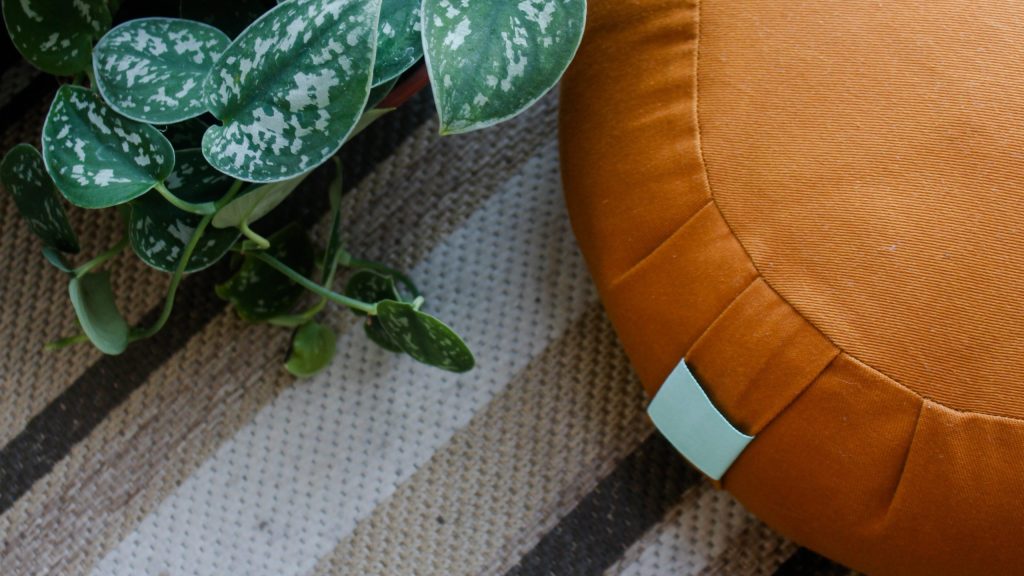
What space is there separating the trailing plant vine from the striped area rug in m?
0.15

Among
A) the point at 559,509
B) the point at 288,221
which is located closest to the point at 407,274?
the point at 288,221

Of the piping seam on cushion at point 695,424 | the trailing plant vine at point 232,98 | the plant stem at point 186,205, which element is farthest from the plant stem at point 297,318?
the piping seam on cushion at point 695,424

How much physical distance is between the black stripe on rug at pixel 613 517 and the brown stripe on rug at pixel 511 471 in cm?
1

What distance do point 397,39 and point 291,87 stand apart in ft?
0.27

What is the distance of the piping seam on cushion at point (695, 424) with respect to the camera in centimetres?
73

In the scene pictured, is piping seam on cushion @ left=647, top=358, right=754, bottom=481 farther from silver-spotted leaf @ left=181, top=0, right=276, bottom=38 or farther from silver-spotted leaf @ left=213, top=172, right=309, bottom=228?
silver-spotted leaf @ left=181, top=0, right=276, bottom=38

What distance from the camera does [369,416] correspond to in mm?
936

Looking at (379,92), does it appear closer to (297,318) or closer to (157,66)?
(157,66)

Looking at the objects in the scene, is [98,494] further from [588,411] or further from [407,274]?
[588,411]

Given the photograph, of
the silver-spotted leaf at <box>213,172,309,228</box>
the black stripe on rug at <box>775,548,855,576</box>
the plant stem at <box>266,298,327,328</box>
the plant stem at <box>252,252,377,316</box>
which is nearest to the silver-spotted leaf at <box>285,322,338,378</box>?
the plant stem at <box>266,298,327,328</box>

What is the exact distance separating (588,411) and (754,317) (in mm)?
276

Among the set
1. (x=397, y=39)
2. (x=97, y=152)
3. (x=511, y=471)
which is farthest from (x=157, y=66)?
(x=511, y=471)

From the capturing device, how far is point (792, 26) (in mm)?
695

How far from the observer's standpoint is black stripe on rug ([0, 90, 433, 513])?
92 cm
